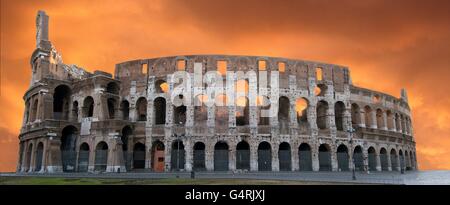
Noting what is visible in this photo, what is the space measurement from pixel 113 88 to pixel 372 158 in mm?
31751

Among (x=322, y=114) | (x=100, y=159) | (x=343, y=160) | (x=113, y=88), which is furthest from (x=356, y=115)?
(x=100, y=159)

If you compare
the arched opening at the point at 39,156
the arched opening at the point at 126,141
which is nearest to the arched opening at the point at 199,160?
the arched opening at the point at 126,141

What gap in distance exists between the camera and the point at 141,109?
46.0m

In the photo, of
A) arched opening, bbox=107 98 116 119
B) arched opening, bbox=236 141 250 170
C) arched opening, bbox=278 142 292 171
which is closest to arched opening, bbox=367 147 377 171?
arched opening, bbox=278 142 292 171

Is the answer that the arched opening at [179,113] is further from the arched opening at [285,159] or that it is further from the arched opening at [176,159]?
the arched opening at [285,159]

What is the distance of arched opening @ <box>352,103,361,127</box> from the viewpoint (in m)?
48.5

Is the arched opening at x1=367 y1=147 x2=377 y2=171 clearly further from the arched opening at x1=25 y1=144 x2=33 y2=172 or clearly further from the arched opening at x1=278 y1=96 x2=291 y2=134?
the arched opening at x1=25 y1=144 x2=33 y2=172

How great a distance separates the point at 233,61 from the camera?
43.0 m

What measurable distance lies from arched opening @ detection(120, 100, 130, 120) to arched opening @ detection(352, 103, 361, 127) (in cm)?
2681

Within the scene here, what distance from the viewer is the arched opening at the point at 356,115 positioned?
48.5m

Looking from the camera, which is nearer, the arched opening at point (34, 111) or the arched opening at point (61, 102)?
the arched opening at point (34, 111)

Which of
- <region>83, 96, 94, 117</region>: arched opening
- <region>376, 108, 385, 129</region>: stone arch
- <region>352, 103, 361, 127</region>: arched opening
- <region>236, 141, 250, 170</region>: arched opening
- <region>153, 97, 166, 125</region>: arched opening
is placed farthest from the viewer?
<region>376, 108, 385, 129</region>: stone arch

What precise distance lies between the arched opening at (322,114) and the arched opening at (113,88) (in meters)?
23.3
